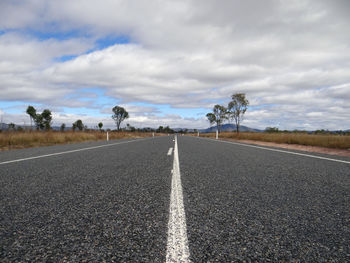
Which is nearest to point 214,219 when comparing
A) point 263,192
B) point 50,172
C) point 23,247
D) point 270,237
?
point 270,237

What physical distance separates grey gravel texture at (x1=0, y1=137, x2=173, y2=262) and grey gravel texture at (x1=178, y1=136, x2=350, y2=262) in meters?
0.34

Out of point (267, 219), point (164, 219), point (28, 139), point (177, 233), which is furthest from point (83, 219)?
point (28, 139)

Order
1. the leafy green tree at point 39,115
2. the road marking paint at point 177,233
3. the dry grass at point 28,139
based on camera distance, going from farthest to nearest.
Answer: the leafy green tree at point 39,115 < the dry grass at point 28,139 < the road marking paint at point 177,233

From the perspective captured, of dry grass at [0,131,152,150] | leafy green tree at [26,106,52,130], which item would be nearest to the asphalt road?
dry grass at [0,131,152,150]

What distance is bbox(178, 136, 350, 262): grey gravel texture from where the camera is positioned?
1.43 metres

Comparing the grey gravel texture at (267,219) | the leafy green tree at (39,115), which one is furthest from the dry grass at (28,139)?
the leafy green tree at (39,115)

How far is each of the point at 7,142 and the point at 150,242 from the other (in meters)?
14.3

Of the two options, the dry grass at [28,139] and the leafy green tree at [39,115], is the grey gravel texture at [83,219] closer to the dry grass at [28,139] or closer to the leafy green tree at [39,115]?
the dry grass at [28,139]

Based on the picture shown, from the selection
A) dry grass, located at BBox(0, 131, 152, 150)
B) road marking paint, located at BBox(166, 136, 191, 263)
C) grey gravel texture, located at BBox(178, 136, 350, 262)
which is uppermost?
dry grass, located at BBox(0, 131, 152, 150)

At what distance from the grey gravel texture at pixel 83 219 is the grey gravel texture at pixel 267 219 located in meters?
0.34

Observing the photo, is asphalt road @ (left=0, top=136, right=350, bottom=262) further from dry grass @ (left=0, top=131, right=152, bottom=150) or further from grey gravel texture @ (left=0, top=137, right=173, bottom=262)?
dry grass @ (left=0, top=131, right=152, bottom=150)

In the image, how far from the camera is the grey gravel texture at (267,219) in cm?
143

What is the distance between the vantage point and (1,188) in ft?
9.80

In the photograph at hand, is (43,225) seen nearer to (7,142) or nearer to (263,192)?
(263,192)
